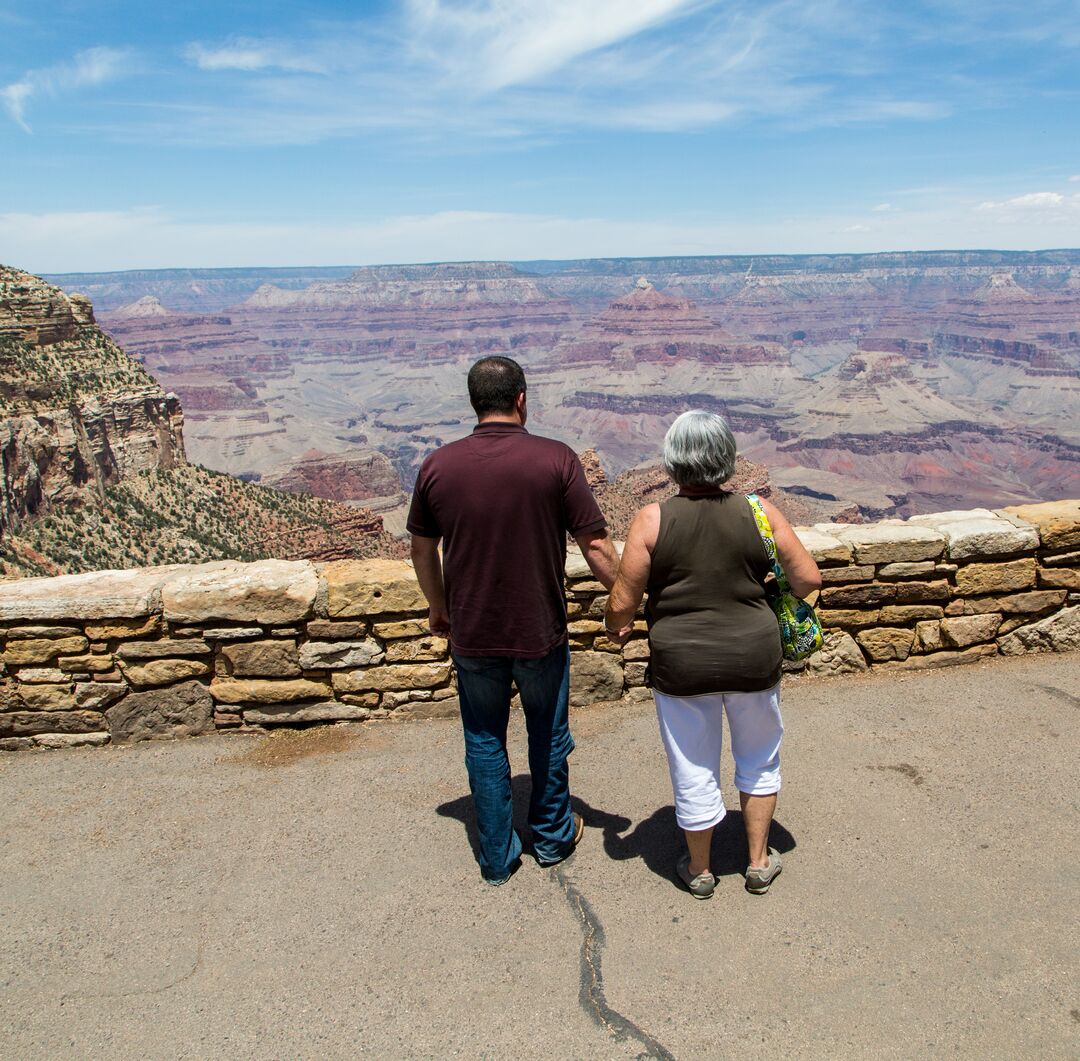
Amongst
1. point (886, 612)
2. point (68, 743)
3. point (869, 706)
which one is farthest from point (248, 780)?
point (886, 612)

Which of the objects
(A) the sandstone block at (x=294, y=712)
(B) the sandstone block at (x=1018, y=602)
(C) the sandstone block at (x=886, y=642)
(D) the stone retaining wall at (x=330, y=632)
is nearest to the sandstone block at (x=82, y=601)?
(D) the stone retaining wall at (x=330, y=632)

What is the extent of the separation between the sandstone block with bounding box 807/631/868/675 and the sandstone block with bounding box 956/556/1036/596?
28.1 inches

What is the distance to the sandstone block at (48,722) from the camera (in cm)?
471

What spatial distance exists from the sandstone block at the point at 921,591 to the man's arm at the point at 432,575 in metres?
2.99

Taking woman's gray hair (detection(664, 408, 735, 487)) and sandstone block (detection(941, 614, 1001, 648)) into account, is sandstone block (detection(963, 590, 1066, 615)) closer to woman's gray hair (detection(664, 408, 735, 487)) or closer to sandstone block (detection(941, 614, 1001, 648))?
sandstone block (detection(941, 614, 1001, 648))

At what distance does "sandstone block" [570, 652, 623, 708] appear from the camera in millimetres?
4945

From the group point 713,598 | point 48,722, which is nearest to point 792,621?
point 713,598

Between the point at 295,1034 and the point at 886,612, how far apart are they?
3.92 metres

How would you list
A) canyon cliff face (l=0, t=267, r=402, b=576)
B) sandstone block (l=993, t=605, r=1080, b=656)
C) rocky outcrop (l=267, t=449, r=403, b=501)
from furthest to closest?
rocky outcrop (l=267, t=449, r=403, b=501)
canyon cliff face (l=0, t=267, r=402, b=576)
sandstone block (l=993, t=605, r=1080, b=656)

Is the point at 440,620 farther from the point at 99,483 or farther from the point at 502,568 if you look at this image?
the point at 99,483

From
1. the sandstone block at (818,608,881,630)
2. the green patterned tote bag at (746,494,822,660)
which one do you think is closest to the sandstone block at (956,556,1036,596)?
the sandstone block at (818,608,881,630)

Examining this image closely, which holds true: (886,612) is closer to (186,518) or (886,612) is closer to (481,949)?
(481,949)

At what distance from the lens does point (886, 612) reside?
5160 millimetres

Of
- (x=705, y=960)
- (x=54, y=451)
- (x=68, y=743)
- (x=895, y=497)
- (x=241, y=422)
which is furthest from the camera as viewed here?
(x=241, y=422)
